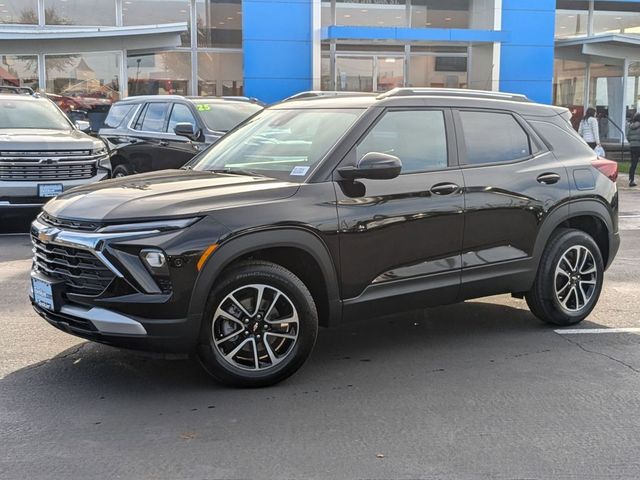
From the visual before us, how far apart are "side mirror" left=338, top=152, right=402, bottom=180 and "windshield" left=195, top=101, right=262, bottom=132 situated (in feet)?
22.5

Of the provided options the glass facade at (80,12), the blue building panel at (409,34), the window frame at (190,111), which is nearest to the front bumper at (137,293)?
the window frame at (190,111)

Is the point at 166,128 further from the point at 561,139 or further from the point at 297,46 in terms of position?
the point at 297,46

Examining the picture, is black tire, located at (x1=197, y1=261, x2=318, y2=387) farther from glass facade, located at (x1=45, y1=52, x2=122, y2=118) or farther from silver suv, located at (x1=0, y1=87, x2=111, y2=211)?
glass facade, located at (x1=45, y1=52, x2=122, y2=118)

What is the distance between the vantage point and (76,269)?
4.20 meters

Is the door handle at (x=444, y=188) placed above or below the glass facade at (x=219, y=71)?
below

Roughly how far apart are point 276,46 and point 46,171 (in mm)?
12728

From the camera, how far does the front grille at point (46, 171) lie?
9445mm

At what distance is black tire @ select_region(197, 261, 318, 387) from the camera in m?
4.23

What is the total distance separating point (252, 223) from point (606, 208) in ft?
10.9

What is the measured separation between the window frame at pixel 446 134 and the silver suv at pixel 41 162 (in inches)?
238

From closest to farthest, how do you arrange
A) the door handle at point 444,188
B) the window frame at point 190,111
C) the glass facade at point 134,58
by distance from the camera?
the door handle at point 444,188, the window frame at point 190,111, the glass facade at point 134,58

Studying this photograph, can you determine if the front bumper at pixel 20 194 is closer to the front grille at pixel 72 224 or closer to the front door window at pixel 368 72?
the front grille at pixel 72 224

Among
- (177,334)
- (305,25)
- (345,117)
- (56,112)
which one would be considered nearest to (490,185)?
(345,117)

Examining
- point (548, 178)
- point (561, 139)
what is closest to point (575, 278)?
point (548, 178)
